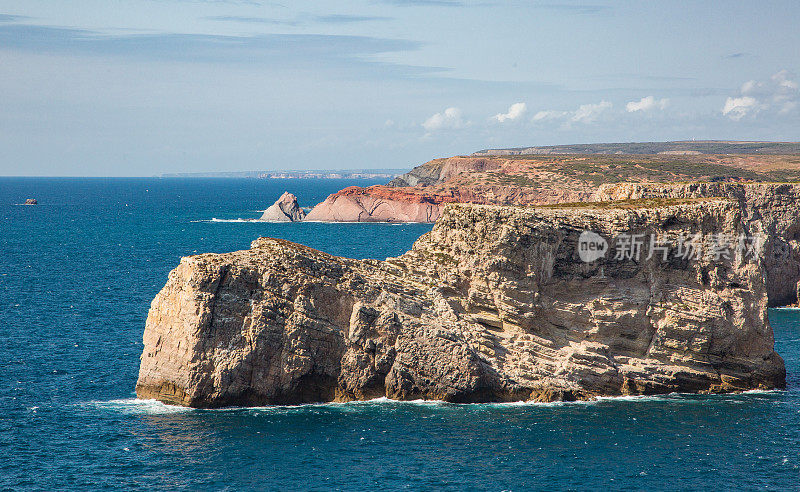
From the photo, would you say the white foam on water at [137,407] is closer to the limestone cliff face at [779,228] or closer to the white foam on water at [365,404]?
the white foam on water at [365,404]

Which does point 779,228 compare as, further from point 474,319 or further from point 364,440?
point 364,440

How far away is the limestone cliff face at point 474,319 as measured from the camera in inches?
2020

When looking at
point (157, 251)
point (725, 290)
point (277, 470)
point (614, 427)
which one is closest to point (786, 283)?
point (725, 290)

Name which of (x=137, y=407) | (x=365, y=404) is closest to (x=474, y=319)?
(x=365, y=404)

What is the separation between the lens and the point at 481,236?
185 ft

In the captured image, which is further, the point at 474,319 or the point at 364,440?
the point at 474,319

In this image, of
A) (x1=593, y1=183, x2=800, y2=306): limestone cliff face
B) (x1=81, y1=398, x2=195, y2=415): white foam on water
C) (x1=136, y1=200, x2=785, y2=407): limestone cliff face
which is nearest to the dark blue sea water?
(x1=81, y1=398, x2=195, y2=415): white foam on water

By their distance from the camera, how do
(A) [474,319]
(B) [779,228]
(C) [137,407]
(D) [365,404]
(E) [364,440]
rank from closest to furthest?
(E) [364,440]
(C) [137,407]
(D) [365,404]
(A) [474,319]
(B) [779,228]

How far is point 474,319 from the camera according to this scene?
182 ft

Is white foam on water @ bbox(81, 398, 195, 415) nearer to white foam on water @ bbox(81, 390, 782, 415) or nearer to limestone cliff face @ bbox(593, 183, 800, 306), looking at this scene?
white foam on water @ bbox(81, 390, 782, 415)

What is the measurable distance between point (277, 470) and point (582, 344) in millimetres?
24209

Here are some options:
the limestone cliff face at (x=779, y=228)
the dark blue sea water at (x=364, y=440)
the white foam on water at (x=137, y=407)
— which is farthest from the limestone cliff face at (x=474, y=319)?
the limestone cliff face at (x=779, y=228)

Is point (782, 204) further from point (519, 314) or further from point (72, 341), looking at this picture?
point (72, 341)

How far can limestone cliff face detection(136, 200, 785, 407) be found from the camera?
51312mm
